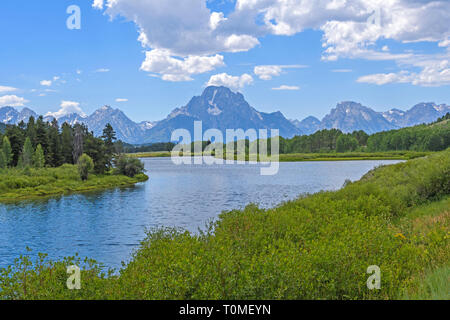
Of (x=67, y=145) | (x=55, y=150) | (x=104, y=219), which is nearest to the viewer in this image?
(x=104, y=219)

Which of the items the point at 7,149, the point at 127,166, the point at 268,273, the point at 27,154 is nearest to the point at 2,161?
the point at 27,154

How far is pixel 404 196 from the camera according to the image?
28812 millimetres

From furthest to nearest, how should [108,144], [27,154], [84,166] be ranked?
[108,144], [27,154], [84,166]

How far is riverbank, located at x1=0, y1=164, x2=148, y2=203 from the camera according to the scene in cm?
6888

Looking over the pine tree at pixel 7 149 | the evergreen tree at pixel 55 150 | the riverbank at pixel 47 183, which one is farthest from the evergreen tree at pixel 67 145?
the pine tree at pixel 7 149

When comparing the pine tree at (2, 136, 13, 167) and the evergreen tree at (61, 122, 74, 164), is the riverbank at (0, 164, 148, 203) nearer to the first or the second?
the pine tree at (2, 136, 13, 167)

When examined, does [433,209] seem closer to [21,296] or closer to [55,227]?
[21,296]

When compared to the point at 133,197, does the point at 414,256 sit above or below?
above

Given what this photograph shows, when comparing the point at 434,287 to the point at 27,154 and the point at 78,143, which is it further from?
the point at 78,143

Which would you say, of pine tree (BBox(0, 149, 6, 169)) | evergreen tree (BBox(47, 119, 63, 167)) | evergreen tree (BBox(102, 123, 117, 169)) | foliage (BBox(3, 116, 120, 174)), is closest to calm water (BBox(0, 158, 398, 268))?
pine tree (BBox(0, 149, 6, 169))

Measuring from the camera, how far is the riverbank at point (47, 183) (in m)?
68.9

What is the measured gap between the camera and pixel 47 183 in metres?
77.3
